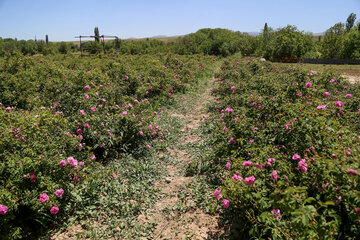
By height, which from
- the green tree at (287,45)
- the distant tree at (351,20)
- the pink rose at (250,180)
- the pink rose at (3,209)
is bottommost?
the pink rose at (3,209)

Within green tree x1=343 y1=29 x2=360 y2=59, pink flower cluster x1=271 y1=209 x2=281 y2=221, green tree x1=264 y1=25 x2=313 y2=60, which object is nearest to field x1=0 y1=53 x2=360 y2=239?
pink flower cluster x1=271 y1=209 x2=281 y2=221

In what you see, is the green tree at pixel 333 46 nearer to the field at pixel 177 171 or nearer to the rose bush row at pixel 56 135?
the field at pixel 177 171

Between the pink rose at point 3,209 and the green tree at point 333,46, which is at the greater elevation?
the green tree at point 333,46

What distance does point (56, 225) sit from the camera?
263 centimetres

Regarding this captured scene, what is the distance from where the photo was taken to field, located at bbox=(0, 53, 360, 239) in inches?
71.6

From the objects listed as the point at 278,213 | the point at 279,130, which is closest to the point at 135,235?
the point at 278,213

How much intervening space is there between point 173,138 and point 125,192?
219 centimetres

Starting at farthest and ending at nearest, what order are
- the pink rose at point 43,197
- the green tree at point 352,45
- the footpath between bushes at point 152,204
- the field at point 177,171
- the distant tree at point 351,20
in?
the distant tree at point 351,20, the green tree at point 352,45, the footpath between bushes at point 152,204, the pink rose at point 43,197, the field at point 177,171

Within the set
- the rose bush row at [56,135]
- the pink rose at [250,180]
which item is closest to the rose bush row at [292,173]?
the pink rose at [250,180]

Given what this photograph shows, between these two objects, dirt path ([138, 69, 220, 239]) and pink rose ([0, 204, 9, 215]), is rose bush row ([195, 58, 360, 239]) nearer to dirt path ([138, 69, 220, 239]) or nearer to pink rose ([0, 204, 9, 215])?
dirt path ([138, 69, 220, 239])

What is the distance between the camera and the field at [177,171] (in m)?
1.82

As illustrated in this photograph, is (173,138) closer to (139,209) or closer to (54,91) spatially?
(139,209)

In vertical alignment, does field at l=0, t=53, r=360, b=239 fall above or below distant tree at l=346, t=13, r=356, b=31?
below

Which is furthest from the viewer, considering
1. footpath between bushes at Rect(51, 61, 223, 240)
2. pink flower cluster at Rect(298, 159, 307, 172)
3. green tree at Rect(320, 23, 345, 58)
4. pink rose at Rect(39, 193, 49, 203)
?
green tree at Rect(320, 23, 345, 58)
